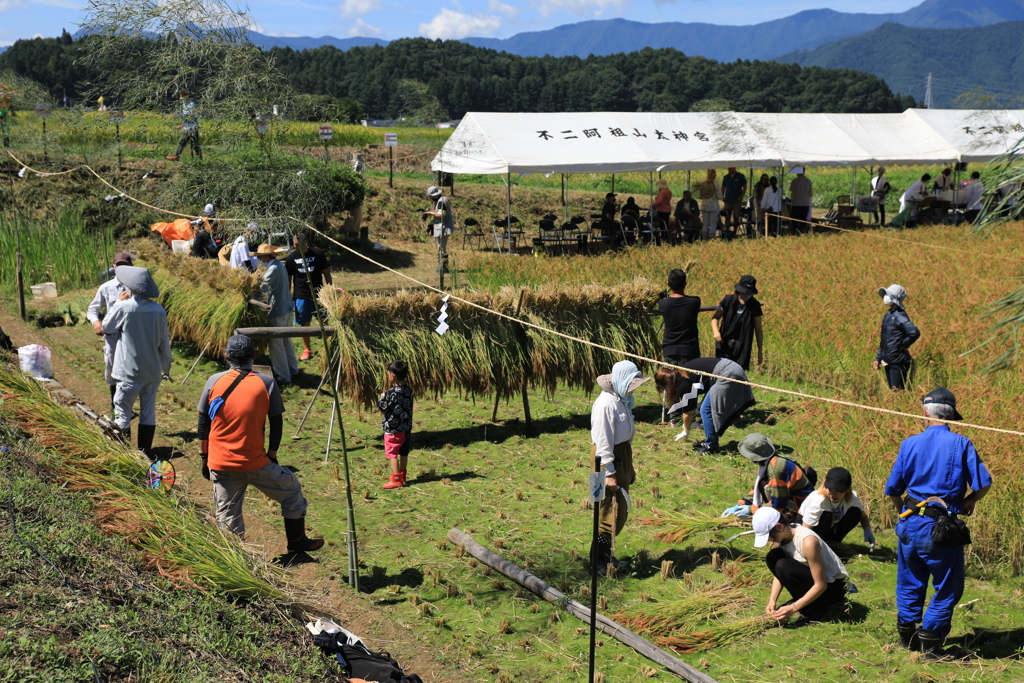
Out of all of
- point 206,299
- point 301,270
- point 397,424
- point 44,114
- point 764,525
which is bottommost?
point 764,525

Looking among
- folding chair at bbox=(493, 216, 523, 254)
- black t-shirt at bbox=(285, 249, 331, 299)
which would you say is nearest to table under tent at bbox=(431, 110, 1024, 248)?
folding chair at bbox=(493, 216, 523, 254)

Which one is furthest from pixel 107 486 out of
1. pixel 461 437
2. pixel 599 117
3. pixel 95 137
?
pixel 95 137

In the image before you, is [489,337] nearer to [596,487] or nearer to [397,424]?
[397,424]

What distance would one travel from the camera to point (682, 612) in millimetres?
5336

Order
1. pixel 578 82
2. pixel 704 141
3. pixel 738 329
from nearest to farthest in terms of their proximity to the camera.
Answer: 1. pixel 738 329
2. pixel 704 141
3. pixel 578 82

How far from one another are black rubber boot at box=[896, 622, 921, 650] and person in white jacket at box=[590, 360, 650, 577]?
1.81 meters

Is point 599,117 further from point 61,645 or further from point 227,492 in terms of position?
point 61,645

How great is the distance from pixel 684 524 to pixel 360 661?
3.34 m

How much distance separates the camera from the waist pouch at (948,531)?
4.76 m

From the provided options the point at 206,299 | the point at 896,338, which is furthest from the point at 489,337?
the point at 206,299

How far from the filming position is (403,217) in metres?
22.7

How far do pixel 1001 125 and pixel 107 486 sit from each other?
28.0 meters

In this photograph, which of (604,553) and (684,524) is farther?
(684,524)

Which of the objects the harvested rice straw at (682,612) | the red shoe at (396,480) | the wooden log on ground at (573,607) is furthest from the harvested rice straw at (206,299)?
the harvested rice straw at (682,612)
